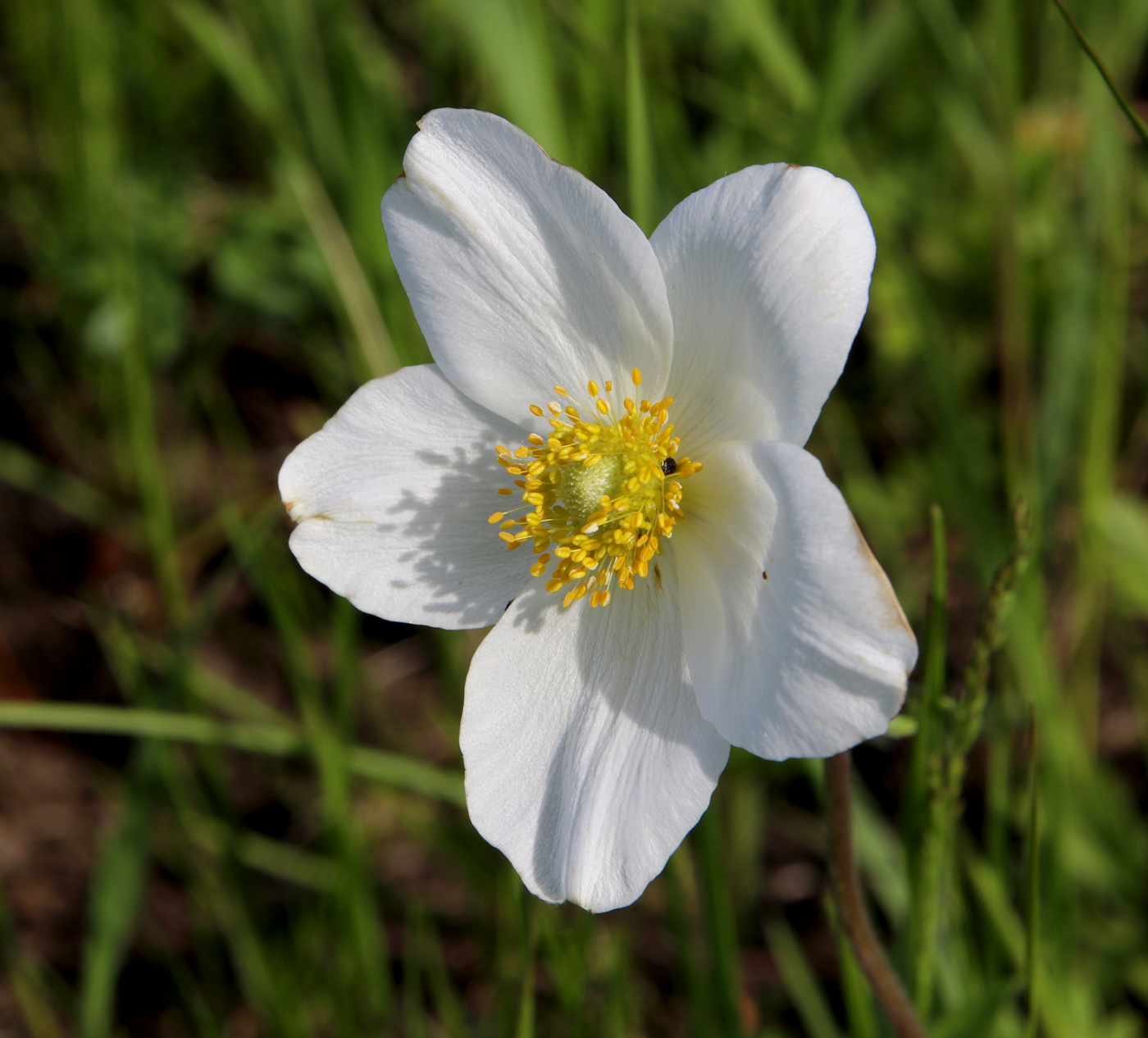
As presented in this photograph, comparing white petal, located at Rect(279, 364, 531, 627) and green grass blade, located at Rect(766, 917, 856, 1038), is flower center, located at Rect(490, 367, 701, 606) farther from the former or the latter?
green grass blade, located at Rect(766, 917, 856, 1038)

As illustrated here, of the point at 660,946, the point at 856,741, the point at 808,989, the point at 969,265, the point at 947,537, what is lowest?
Result: the point at 660,946

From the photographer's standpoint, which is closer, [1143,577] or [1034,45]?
[1143,577]

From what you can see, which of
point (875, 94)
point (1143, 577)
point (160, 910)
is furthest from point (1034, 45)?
point (160, 910)

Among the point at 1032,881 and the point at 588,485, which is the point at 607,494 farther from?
the point at 1032,881

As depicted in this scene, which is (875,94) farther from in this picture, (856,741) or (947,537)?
(856,741)

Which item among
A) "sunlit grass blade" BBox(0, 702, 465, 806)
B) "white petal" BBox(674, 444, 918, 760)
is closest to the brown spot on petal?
"white petal" BBox(674, 444, 918, 760)

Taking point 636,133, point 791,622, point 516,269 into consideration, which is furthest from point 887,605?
point 636,133
